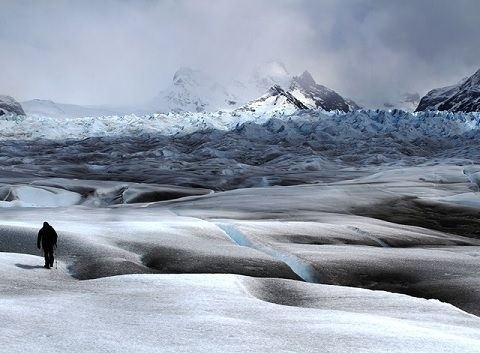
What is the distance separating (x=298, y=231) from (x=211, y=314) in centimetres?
1331

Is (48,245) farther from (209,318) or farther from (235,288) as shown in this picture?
(209,318)

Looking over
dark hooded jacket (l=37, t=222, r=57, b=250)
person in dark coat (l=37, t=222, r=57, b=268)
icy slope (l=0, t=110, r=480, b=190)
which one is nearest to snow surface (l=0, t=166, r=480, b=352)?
person in dark coat (l=37, t=222, r=57, b=268)

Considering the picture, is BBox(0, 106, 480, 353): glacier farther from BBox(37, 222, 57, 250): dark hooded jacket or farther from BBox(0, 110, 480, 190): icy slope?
BBox(0, 110, 480, 190): icy slope

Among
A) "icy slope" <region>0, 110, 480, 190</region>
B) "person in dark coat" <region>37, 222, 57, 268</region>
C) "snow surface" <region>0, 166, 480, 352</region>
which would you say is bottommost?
"snow surface" <region>0, 166, 480, 352</region>

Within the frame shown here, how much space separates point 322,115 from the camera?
194 metres

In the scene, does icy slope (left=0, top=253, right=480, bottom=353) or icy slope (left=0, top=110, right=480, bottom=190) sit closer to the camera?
icy slope (left=0, top=253, right=480, bottom=353)

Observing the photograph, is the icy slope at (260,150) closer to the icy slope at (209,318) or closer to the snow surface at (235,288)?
the snow surface at (235,288)

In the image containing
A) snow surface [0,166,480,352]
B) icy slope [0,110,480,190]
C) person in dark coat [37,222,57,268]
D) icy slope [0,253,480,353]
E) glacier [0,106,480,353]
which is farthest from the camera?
icy slope [0,110,480,190]

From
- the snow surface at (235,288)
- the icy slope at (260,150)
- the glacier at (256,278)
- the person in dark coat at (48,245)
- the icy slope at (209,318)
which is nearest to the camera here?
the icy slope at (209,318)

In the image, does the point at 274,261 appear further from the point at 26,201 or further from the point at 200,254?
the point at 26,201

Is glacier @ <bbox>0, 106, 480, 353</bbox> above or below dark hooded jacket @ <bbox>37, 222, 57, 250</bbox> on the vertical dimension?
below

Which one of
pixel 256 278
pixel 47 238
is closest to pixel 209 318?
pixel 256 278

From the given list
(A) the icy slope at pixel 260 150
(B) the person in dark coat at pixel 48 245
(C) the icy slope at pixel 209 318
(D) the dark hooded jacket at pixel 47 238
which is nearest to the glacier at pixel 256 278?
(C) the icy slope at pixel 209 318

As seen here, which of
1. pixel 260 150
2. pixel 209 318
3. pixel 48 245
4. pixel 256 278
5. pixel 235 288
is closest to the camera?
pixel 209 318
